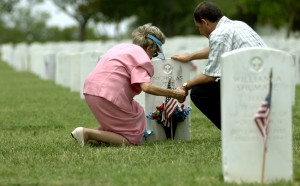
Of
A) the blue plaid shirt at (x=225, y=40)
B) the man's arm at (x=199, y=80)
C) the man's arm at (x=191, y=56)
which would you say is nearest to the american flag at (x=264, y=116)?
the blue plaid shirt at (x=225, y=40)

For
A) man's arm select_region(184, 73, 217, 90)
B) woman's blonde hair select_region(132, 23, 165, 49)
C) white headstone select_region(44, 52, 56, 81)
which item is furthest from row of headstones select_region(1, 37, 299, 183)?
white headstone select_region(44, 52, 56, 81)

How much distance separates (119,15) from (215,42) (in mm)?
63506

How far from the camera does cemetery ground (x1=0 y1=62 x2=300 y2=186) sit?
25.8ft

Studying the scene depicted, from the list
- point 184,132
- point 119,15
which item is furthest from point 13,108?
point 119,15

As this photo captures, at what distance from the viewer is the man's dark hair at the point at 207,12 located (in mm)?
10031

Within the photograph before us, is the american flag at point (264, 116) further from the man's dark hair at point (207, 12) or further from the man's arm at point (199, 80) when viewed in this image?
the man's dark hair at point (207, 12)

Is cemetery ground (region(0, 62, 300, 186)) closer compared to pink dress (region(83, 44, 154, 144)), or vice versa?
cemetery ground (region(0, 62, 300, 186))

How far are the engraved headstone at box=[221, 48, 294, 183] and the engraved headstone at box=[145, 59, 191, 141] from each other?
3.43m

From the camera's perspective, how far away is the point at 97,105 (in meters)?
10.1

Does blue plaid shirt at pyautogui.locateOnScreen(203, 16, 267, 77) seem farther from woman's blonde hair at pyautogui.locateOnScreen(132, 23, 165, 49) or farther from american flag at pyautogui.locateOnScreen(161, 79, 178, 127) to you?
american flag at pyautogui.locateOnScreen(161, 79, 178, 127)

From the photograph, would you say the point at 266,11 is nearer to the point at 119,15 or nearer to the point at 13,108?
the point at 119,15

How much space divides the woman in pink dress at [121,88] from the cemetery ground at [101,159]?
0.68 ft

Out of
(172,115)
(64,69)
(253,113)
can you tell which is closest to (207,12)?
(172,115)

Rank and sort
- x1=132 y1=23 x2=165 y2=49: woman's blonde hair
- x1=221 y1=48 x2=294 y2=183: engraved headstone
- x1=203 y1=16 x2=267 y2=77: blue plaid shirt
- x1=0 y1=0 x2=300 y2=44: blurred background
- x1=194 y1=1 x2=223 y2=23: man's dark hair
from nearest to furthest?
x1=221 y1=48 x2=294 y2=183: engraved headstone
x1=203 y1=16 x2=267 y2=77: blue plaid shirt
x1=194 y1=1 x2=223 y2=23: man's dark hair
x1=132 y1=23 x2=165 y2=49: woman's blonde hair
x1=0 y1=0 x2=300 y2=44: blurred background
